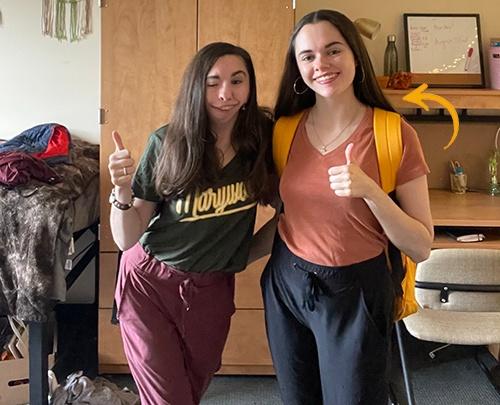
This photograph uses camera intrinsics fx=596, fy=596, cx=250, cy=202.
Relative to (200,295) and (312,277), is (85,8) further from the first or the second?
(312,277)

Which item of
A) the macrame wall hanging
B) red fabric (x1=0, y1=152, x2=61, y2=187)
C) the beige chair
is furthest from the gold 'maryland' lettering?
the macrame wall hanging

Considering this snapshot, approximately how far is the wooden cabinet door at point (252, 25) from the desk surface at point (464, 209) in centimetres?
86

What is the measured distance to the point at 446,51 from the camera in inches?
108

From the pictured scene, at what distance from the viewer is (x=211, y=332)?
1457 millimetres

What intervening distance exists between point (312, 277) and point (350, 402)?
27 cm

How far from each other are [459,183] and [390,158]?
1.68 metres

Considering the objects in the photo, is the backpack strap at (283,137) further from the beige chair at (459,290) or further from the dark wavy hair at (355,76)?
the beige chair at (459,290)

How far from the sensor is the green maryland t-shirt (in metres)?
1.37

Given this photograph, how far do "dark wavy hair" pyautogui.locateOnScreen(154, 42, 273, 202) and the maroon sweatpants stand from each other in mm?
208

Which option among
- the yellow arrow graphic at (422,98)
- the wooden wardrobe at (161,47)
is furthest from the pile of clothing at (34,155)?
the yellow arrow graphic at (422,98)

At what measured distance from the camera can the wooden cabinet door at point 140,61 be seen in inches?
88.4

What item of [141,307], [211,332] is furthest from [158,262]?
[211,332]

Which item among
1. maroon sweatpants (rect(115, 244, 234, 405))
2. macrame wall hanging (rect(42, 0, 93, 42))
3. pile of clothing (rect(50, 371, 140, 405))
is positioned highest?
macrame wall hanging (rect(42, 0, 93, 42))

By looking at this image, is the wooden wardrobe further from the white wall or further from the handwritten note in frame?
the handwritten note in frame
